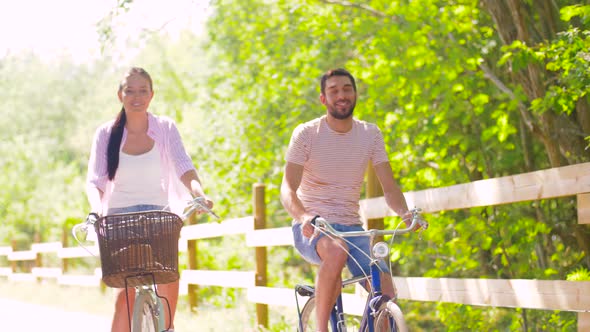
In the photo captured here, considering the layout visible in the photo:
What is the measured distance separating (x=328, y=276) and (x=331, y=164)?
0.66 meters

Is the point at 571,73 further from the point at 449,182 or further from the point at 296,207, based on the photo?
the point at 449,182

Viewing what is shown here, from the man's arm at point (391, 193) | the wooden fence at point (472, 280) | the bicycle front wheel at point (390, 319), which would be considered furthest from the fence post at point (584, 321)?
the bicycle front wheel at point (390, 319)

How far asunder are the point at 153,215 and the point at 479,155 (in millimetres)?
5829

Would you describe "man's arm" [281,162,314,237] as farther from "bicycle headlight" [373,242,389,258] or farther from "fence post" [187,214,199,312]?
"fence post" [187,214,199,312]

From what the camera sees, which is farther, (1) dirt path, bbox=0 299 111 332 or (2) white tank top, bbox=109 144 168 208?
(1) dirt path, bbox=0 299 111 332

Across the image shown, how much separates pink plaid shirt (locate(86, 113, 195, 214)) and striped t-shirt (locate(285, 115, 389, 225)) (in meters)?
0.72

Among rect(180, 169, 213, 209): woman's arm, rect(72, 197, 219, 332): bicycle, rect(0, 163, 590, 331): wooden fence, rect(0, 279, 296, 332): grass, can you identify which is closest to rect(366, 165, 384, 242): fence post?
rect(0, 163, 590, 331): wooden fence

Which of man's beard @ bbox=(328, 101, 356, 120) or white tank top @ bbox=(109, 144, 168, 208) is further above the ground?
man's beard @ bbox=(328, 101, 356, 120)

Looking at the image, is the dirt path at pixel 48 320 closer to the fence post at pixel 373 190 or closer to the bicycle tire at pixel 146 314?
the fence post at pixel 373 190

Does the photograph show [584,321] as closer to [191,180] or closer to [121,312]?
[191,180]

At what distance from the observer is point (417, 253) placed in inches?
452

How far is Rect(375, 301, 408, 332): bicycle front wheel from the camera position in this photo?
4566 mm

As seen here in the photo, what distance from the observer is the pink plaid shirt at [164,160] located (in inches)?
222

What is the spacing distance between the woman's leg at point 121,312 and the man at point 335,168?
3.17 feet
